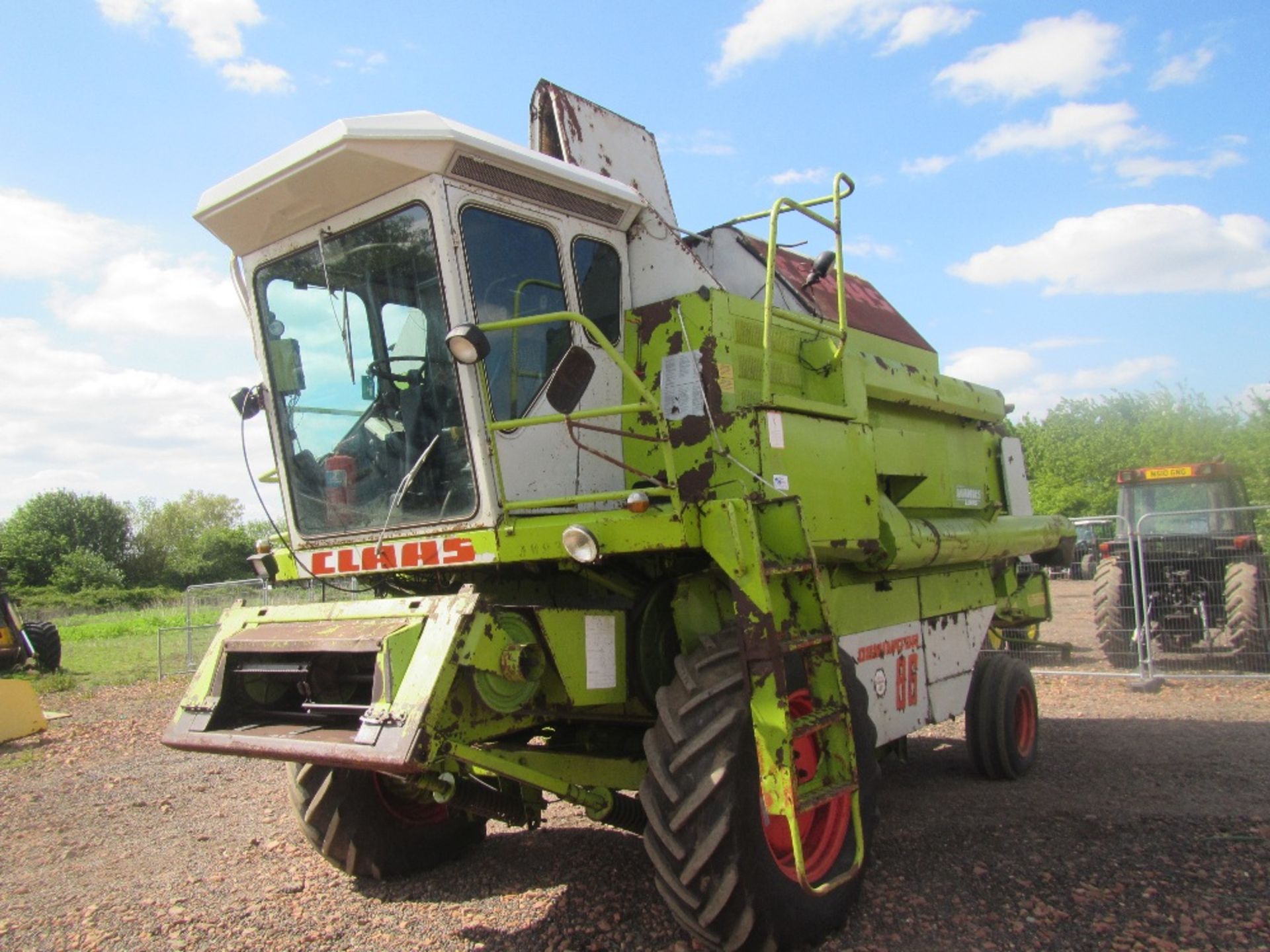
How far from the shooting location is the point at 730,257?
576 centimetres

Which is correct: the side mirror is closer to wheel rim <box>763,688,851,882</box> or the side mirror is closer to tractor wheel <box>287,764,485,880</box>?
wheel rim <box>763,688,851,882</box>

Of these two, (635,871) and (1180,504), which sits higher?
(1180,504)

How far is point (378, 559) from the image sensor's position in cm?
442

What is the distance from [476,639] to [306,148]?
222cm

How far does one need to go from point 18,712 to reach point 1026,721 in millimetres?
9623

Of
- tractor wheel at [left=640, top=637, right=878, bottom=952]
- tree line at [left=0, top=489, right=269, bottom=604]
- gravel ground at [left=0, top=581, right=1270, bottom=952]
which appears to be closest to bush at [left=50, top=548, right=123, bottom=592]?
tree line at [left=0, top=489, right=269, bottom=604]

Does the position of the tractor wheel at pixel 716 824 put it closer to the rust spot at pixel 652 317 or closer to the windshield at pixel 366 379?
the windshield at pixel 366 379

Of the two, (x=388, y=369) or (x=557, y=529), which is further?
(x=388, y=369)

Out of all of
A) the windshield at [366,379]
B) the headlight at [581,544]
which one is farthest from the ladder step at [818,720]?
the windshield at [366,379]

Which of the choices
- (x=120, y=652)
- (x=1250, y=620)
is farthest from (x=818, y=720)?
(x=120, y=652)

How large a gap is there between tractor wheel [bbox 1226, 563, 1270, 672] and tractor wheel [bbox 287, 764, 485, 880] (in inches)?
380

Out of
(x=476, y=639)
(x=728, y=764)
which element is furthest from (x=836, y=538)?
(x=476, y=639)

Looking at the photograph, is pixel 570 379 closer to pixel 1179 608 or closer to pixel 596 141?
pixel 596 141

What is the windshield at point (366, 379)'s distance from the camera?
168 inches
